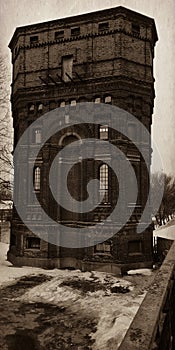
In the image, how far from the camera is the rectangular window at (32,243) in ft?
66.9

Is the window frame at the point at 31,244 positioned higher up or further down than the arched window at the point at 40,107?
further down

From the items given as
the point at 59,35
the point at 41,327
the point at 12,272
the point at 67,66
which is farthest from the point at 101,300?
the point at 59,35

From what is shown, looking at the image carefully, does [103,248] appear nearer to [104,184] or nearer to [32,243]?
[104,184]

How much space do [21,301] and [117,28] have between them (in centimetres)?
1697

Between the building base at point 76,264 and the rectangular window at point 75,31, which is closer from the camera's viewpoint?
the building base at point 76,264

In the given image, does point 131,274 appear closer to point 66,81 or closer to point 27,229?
point 27,229

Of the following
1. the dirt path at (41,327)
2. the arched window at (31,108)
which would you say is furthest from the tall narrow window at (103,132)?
the dirt path at (41,327)

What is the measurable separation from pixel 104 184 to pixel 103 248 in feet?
13.4

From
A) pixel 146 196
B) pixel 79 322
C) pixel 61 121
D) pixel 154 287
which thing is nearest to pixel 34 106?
pixel 61 121

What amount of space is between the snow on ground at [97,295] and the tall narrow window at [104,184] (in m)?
4.59

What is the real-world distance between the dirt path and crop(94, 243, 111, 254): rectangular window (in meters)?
6.46

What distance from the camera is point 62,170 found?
2108 cm

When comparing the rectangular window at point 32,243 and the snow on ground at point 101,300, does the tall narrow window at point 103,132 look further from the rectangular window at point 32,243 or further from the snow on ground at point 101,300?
the snow on ground at point 101,300

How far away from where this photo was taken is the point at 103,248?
1914 cm
